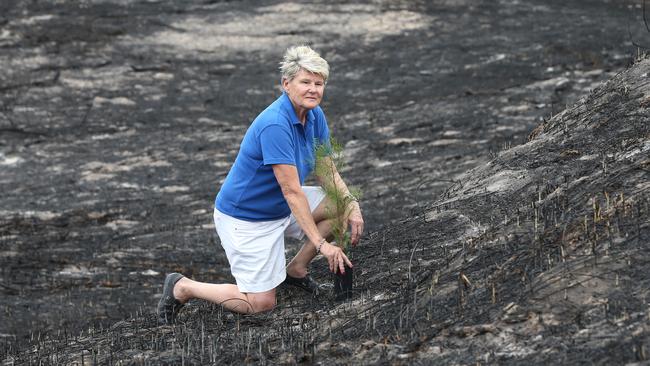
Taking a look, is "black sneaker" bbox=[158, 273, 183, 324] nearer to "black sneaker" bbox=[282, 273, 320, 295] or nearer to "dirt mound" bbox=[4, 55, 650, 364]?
"dirt mound" bbox=[4, 55, 650, 364]

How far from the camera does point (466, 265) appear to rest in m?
5.75

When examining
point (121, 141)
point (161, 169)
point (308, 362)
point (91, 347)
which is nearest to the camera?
point (308, 362)

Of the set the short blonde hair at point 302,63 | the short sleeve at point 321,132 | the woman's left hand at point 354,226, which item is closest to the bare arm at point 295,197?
the woman's left hand at point 354,226

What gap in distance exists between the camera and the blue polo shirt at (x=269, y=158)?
19.0 ft

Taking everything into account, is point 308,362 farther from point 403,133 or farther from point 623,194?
point 403,133

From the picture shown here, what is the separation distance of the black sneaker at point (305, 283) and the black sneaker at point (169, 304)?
0.67 metres

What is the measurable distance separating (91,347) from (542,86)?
9.21 meters

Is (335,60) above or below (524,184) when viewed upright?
below

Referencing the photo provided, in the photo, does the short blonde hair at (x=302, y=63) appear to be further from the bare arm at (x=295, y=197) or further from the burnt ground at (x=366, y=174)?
the burnt ground at (x=366, y=174)

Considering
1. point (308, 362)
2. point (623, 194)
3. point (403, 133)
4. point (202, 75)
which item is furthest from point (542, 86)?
point (308, 362)

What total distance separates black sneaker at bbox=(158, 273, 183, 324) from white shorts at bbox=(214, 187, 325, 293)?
44 cm

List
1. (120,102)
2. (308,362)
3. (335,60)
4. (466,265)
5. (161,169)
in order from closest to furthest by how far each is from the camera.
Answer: (308,362) < (466,265) < (161,169) < (120,102) < (335,60)

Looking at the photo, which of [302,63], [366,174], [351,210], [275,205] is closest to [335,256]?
[351,210]

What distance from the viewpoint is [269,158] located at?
5.80 m
